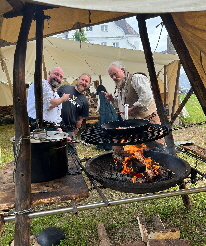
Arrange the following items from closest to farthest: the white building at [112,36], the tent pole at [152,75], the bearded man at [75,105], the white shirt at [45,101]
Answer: the tent pole at [152,75], the white shirt at [45,101], the bearded man at [75,105], the white building at [112,36]

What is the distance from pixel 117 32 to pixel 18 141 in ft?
171

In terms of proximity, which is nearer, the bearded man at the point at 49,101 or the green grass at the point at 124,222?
the green grass at the point at 124,222

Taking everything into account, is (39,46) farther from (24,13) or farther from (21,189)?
(21,189)

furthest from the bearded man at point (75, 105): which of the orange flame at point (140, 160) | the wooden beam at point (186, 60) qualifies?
the wooden beam at point (186, 60)

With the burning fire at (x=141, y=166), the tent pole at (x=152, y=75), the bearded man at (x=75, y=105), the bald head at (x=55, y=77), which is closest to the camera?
the burning fire at (x=141, y=166)

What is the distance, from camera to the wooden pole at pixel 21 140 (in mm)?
2055

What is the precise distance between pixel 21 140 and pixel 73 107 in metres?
3.81

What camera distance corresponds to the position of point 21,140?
2121 mm

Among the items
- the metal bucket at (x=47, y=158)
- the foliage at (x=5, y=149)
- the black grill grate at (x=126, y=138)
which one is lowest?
the foliage at (x=5, y=149)

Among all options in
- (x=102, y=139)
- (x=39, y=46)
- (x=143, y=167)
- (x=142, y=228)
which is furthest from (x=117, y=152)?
(x=39, y=46)

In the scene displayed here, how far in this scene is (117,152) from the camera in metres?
3.26

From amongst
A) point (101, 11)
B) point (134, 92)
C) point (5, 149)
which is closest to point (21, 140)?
point (101, 11)

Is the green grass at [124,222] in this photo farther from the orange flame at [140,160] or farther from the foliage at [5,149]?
the foliage at [5,149]

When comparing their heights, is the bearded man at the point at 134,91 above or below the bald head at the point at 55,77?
below
